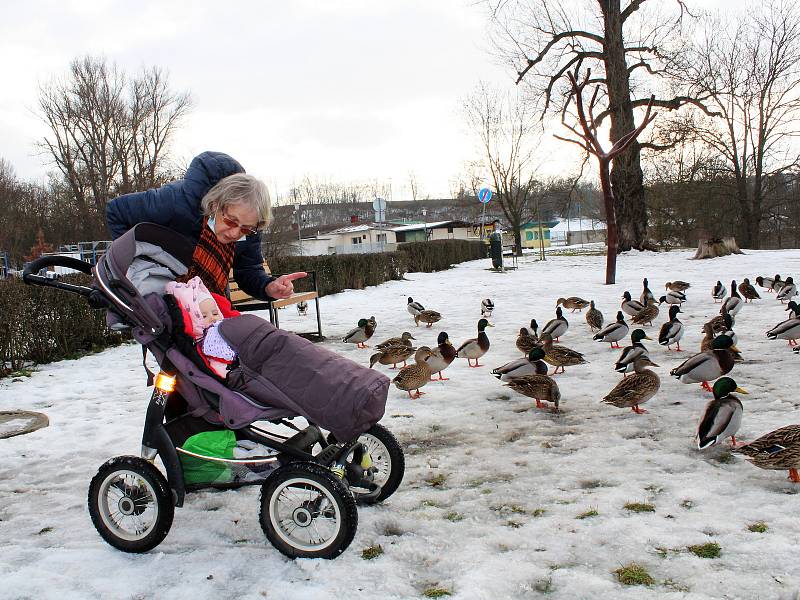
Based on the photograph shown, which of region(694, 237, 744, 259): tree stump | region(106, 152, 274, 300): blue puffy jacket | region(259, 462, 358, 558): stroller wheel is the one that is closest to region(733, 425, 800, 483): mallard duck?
region(259, 462, 358, 558): stroller wheel

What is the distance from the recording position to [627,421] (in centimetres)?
445

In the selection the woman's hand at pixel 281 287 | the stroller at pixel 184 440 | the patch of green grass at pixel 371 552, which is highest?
the woman's hand at pixel 281 287

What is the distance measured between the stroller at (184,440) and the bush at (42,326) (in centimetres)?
512

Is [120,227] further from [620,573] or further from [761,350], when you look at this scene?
[761,350]

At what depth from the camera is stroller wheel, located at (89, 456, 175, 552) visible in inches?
106

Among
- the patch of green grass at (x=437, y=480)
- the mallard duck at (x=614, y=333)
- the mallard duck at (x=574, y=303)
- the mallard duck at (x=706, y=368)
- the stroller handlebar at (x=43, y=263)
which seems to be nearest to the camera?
the stroller handlebar at (x=43, y=263)

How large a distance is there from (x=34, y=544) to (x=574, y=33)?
27685mm

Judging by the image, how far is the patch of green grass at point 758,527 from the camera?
2664 millimetres

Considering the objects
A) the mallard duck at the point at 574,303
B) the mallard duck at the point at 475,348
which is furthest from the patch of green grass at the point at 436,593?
the mallard duck at the point at 574,303

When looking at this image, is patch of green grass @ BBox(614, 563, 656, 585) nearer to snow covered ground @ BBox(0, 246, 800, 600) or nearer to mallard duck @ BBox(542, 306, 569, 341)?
snow covered ground @ BBox(0, 246, 800, 600)

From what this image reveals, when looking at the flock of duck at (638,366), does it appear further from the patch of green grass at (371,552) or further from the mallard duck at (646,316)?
the patch of green grass at (371,552)

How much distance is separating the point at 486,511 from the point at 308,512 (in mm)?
1021

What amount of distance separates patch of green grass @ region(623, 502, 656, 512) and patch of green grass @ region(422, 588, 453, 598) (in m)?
1.18

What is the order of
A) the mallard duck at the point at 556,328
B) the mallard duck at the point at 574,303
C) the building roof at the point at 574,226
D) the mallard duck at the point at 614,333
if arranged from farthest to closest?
1. the building roof at the point at 574,226
2. the mallard duck at the point at 574,303
3. the mallard duck at the point at 556,328
4. the mallard duck at the point at 614,333
